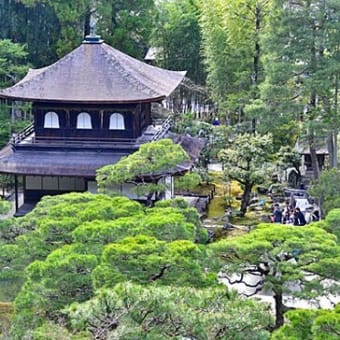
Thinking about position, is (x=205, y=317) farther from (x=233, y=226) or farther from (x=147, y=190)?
(x=233, y=226)

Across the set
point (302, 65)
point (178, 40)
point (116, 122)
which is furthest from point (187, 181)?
point (178, 40)

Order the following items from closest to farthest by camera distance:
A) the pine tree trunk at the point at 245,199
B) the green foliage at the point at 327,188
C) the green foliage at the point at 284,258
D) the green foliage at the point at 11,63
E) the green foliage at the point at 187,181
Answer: the green foliage at the point at 284,258 < the green foliage at the point at 187,181 < the green foliage at the point at 327,188 < the pine tree trunk at the point at 245,199 < the green foliage at the point at 11,63

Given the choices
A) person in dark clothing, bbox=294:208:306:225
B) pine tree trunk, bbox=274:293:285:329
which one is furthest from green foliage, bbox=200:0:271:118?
pine tree trunk, bbox=274:293:285:329

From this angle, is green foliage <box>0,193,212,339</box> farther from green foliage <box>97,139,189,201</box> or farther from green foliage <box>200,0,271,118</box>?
green foliage <box>200,0,271,118</box>

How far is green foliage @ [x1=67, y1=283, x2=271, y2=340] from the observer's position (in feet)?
33.8

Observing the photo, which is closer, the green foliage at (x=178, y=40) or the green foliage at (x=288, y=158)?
the green foliage at (x=288, y=158)

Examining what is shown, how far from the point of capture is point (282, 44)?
2495 cm

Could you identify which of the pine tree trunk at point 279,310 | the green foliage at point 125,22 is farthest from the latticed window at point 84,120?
the pine tree trunk at point 279,310

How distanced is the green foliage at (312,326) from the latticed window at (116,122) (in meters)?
14.2

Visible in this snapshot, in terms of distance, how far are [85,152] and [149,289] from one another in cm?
1385

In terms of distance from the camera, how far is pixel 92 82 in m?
24.3

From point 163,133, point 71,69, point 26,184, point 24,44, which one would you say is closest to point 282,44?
point 163,133

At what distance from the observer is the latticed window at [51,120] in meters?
24.5

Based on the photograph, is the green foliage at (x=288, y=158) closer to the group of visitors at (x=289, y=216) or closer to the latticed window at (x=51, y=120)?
the group of visitors at (x=289, y=216)
